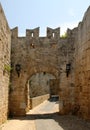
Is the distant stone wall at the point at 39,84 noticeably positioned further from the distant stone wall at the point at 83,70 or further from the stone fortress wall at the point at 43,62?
the distant stone wall at the point at 83,70

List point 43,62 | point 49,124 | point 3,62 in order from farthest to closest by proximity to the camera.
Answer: point 43,62
point 3,62
point 49,124

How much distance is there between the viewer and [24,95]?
50.0 ft

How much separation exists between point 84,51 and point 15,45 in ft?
15.5

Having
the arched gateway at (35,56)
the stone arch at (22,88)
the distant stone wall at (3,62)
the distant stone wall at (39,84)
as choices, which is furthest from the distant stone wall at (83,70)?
the distant stone wall at (39,84)

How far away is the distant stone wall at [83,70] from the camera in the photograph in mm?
11547

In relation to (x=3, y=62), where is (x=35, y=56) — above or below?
above

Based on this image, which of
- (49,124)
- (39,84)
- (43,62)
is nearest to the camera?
(49,124)

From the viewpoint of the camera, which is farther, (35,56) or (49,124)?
(35,56)

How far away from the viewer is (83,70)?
12.5m

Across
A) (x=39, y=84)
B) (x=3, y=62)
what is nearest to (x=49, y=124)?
(x=3, y=62)

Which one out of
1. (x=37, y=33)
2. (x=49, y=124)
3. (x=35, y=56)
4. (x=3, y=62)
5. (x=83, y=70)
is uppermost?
(x=37, y=33)

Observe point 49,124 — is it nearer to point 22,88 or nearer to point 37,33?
point 22,88

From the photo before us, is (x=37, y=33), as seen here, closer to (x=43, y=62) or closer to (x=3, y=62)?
(x=43, y=62)

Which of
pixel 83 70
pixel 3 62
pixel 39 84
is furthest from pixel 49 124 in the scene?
pixel 39 84
